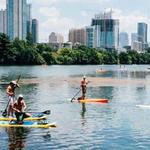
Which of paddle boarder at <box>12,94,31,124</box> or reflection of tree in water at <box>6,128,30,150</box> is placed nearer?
reflection of tree in water at <box>6,128,30,150</box>

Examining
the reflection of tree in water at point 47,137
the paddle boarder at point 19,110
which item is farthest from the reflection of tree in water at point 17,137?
the reflection of tree in water at point 47,137

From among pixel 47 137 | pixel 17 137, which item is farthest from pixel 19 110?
pixel 47 137

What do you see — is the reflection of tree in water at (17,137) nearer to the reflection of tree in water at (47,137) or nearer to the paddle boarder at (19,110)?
the paddle boarder at (19,110)

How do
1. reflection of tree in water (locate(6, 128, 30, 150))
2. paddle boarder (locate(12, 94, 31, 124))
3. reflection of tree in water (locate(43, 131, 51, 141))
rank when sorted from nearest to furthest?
reflection of tree in water (locate(6, 128, 30, 150)), reflection of tree in water (locate(43, 131, 51, 141)), paddle boarder (locate(12, 94, 31, 124))

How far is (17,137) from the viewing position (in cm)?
2658

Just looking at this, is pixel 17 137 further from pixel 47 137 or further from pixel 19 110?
pixel 19 110

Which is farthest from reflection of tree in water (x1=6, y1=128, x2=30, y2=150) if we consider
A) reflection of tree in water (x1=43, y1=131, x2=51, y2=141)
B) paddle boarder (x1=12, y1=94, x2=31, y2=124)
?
reflection of tree in water (x1=43, y1=131, x2=51, y2=141)

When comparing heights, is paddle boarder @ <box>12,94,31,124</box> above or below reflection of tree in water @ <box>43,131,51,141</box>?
above

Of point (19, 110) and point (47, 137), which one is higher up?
point (19, 110)

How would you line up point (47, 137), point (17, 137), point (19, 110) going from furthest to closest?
point (19, 110) → point (47, 137) → point (17, 137)

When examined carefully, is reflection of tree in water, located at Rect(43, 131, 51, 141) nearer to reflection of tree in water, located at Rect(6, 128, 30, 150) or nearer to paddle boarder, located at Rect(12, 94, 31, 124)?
reflection of tree in water, located at Rect(6, 128, 30, 150)

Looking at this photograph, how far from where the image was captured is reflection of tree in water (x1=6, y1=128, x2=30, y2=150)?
2429 centimetres

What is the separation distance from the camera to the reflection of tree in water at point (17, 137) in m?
→ 24.3

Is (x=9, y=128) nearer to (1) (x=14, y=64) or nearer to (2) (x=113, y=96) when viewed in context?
(2) (x=113, y=96)
